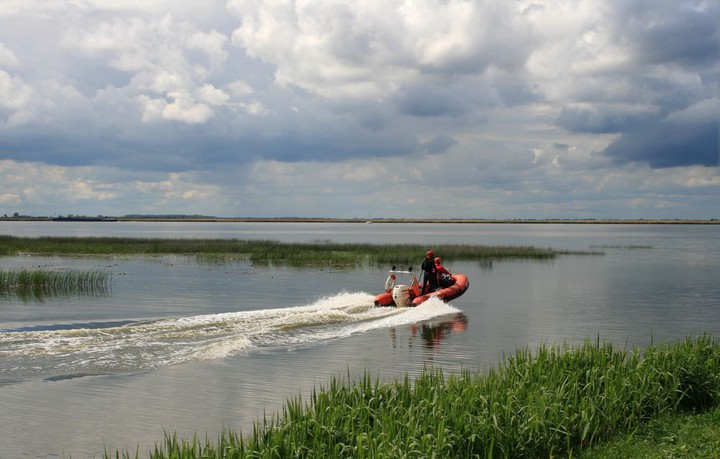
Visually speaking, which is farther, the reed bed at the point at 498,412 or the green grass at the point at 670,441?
the green grass at the point at 670,441

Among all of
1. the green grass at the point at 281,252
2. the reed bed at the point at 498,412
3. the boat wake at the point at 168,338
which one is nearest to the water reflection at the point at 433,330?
the boat wake at the point at 168,338

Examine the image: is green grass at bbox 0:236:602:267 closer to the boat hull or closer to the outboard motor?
the boat hull

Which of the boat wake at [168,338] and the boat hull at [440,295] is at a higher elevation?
the boat hull at [440,295]

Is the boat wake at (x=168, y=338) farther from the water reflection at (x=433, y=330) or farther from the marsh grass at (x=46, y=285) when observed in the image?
the marsh grass at (x=46, y=285)

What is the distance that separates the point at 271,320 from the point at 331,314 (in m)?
2.23

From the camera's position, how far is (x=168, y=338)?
57.0 ft

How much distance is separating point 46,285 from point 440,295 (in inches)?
695

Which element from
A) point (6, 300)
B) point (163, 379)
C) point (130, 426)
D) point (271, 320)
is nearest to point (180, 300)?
point (6, 300)

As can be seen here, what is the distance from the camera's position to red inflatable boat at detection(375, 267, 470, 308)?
24.3 meters

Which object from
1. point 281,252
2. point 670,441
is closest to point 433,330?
point 670,441

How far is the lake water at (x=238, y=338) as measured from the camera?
37.0 feet

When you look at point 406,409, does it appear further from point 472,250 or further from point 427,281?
point 472,250

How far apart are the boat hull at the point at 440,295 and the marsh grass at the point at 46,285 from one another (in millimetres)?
12874

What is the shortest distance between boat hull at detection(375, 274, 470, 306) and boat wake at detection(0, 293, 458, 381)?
720 mm
